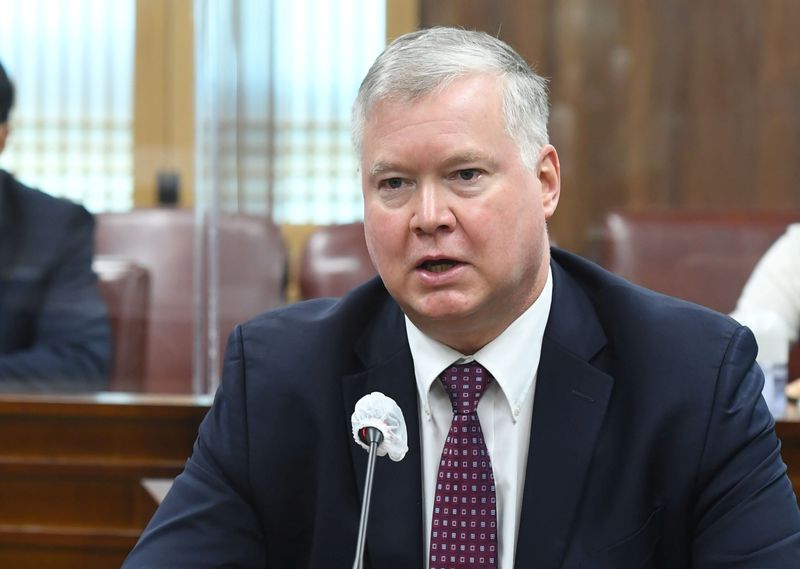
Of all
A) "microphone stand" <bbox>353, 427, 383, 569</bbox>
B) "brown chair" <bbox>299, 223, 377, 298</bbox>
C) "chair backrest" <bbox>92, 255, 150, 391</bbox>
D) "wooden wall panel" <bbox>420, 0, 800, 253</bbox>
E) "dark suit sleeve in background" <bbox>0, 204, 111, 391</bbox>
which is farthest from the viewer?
"wooden wall panel" <bbox>420, 0, 800, 253</bbox>

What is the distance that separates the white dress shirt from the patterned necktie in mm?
35

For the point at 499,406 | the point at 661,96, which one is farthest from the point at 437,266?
the point at 661,96

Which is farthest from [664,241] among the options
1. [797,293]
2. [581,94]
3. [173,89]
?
[173,89]

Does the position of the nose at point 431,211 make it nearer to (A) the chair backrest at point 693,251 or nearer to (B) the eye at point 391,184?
(B) the eye at point 391,184

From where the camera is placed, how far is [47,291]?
280cm

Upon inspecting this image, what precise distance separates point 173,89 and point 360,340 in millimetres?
1737

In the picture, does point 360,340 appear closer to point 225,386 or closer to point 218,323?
point 225,386

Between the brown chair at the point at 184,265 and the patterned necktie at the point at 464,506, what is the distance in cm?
157

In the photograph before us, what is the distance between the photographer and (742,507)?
1.34 meters

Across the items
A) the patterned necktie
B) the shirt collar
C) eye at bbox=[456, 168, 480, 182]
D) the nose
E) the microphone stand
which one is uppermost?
eye at bbox=[456, 168, 480, 182]

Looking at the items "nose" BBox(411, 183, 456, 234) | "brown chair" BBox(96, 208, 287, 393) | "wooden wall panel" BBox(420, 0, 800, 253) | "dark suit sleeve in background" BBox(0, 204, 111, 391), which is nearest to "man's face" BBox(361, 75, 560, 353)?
"nose" BBox(411, 183, 456, 234)

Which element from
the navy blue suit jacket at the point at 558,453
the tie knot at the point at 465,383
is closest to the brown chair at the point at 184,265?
the navy blue suit jacket at the point at 558,453

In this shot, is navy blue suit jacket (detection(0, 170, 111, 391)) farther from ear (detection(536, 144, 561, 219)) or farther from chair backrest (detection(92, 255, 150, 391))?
ear (detection(536, 144, 561, 219))

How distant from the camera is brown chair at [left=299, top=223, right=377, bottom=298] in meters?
2.91
